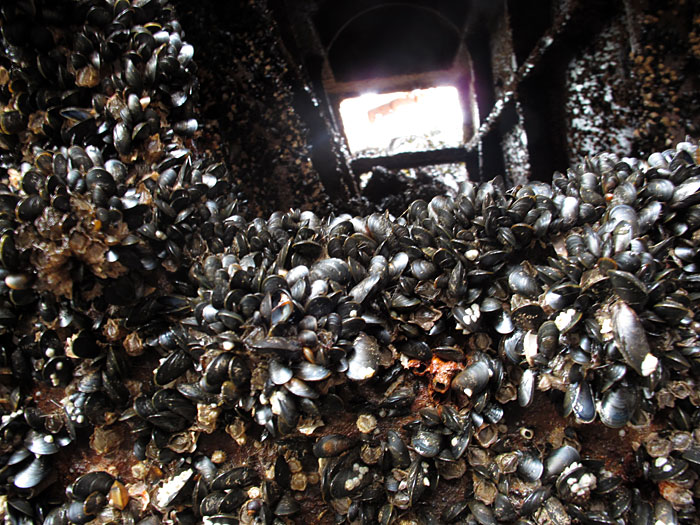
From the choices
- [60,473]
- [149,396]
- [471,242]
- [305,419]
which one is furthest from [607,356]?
[60,473]

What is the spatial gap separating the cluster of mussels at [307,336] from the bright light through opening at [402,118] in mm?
871

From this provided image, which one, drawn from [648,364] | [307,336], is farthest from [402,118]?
[648,364]

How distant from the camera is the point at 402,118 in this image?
2395 mm

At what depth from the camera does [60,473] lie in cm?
160

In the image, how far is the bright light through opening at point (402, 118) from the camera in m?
2.36

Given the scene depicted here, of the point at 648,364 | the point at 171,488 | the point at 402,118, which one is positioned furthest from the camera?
the point at 402,118

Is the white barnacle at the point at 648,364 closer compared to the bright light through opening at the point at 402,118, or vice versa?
the white barnacle at the point at 648,364

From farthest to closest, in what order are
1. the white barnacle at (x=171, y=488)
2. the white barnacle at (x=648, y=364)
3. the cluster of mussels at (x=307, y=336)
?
the white barnacle at (x=171, y=488) < the cluster of mussels at (x=307, y=336) < the white barnacle at (x=648, y=364)

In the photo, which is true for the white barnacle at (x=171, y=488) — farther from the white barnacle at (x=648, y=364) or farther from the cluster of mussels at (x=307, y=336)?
the white barnacle at (x=648, y=364)

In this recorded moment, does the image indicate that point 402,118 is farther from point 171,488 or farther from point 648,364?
point 171,488

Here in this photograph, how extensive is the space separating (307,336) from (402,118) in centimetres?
150

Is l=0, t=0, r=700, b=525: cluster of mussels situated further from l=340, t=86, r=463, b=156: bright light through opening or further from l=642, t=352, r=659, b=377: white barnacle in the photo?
l=340, t=86, r=463, b=156: bright light through opening

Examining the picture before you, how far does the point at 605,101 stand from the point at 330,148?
123cm

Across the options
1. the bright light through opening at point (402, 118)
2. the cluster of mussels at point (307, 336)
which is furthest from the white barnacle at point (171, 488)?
the bright light through opening at point (402, 118)
